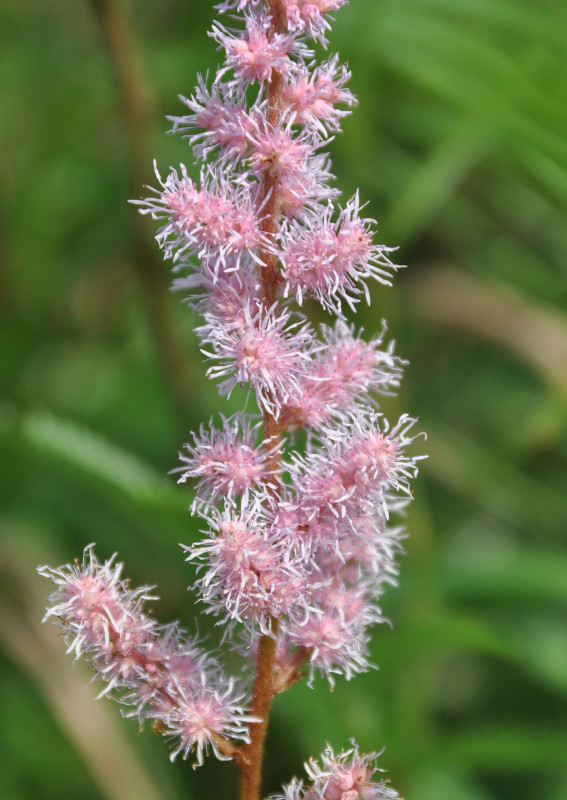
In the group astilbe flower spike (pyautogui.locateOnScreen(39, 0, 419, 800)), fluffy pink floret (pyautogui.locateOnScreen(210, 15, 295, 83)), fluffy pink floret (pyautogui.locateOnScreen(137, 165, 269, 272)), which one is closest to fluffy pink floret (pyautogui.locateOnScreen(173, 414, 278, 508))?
astilbe flower spike (pyautogui.locateOnScreen(39, 0, 419, 800))

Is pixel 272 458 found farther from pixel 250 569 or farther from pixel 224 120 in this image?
pixel 224 120

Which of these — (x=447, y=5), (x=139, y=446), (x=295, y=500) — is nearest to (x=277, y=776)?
(x=139, y=446)

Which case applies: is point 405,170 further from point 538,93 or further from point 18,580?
point 18,580

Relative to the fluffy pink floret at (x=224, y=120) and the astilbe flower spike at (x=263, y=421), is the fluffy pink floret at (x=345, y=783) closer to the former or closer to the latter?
the astilbe flower spike at (x=263, y=421)

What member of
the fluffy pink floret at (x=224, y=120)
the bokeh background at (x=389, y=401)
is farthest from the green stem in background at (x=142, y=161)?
the fluffy pink floret at (x=224, y=120)

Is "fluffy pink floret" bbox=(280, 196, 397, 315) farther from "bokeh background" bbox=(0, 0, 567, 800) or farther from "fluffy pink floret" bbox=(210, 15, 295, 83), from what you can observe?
"bokeh background" bbox=(0, 0, 567, 800)

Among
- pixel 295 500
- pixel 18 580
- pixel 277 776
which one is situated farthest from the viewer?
pixel 18 580
